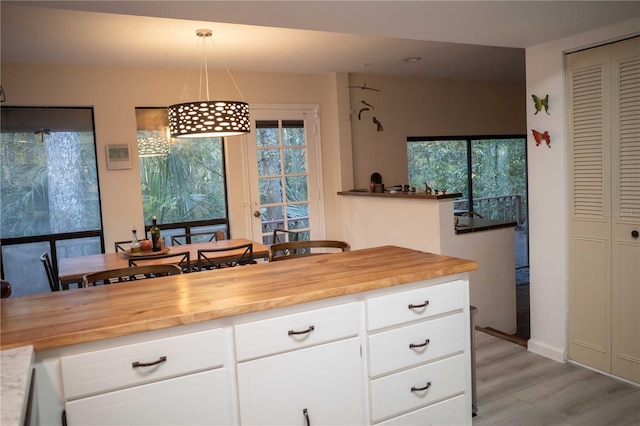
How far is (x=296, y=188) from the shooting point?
5.66m

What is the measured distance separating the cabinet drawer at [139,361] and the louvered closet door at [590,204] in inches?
98.0

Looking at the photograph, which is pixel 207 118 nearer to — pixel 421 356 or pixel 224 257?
pixel 224 257

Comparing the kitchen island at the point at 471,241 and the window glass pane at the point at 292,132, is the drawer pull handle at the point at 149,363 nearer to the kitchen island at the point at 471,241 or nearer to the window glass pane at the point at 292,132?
the kitchen island at the point at 471,241

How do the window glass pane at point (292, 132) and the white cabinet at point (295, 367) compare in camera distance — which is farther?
the window glass pane at point (292, 132)

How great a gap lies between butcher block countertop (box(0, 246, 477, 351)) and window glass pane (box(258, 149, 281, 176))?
308 centimetres

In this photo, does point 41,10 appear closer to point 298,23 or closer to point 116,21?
point 116,21

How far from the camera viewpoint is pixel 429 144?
6398 mm

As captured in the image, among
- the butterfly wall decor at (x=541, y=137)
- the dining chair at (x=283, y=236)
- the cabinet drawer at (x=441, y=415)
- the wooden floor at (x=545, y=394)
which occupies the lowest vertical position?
the wooden floor at (x=545, y=394)

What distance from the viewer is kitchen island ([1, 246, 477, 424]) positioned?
1.57 m

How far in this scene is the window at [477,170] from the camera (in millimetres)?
6395

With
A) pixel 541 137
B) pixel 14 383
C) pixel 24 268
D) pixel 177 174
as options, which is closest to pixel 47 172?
pixel 24 268

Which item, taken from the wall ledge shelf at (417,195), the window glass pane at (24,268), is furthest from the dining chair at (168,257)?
the wall ledge shelf at (417,195)

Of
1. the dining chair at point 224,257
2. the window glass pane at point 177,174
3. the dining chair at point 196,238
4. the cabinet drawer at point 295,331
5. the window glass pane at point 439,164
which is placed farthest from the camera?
the window glass pane at point 439,164

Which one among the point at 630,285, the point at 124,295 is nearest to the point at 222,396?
the point at 124,295
